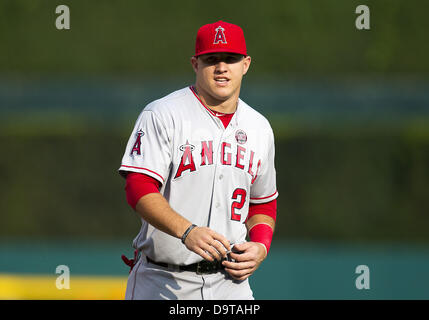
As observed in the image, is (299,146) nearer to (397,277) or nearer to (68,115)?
(397,277)

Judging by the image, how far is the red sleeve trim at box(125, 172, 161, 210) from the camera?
3.32 m

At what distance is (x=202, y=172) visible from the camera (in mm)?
3553

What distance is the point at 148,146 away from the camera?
11.3ft

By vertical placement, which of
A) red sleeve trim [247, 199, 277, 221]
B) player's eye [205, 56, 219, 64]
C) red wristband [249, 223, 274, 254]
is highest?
player's eye [205, 56, 219, 64]

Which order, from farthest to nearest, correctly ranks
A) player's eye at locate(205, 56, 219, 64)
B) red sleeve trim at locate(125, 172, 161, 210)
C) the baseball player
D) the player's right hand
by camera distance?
A: player's eye at locate(205, 56, 219, 64) < the baseball player < red sleeve trim at locate(125, 172, 161, 210) < the player's right hand

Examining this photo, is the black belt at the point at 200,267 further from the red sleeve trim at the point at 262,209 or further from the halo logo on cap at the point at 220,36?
the halo logo on cap at the point at 220,36

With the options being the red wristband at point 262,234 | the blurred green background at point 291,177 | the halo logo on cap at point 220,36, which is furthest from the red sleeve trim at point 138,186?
the blurred green background at point 291,177

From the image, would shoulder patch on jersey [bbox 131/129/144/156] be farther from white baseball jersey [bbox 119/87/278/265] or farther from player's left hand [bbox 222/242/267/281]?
player's left hand [bbox 222/242/267/281]

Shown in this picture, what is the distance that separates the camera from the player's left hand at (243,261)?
11.0 ft

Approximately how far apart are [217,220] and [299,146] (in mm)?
7856

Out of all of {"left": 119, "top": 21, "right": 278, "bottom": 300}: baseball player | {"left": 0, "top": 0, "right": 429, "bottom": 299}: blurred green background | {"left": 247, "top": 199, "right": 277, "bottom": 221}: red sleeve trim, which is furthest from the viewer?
{"left": 0, "top": 0, "right": 429, "bottom": 299}: blurred green background

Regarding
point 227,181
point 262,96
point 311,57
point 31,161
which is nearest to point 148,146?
point 227,181

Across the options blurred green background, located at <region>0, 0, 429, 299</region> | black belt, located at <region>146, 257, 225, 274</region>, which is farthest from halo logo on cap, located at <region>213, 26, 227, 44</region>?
blurred green background, located at <region>0, 0, 429, 299</region>

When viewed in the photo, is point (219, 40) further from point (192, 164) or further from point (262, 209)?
point (262, 209)
